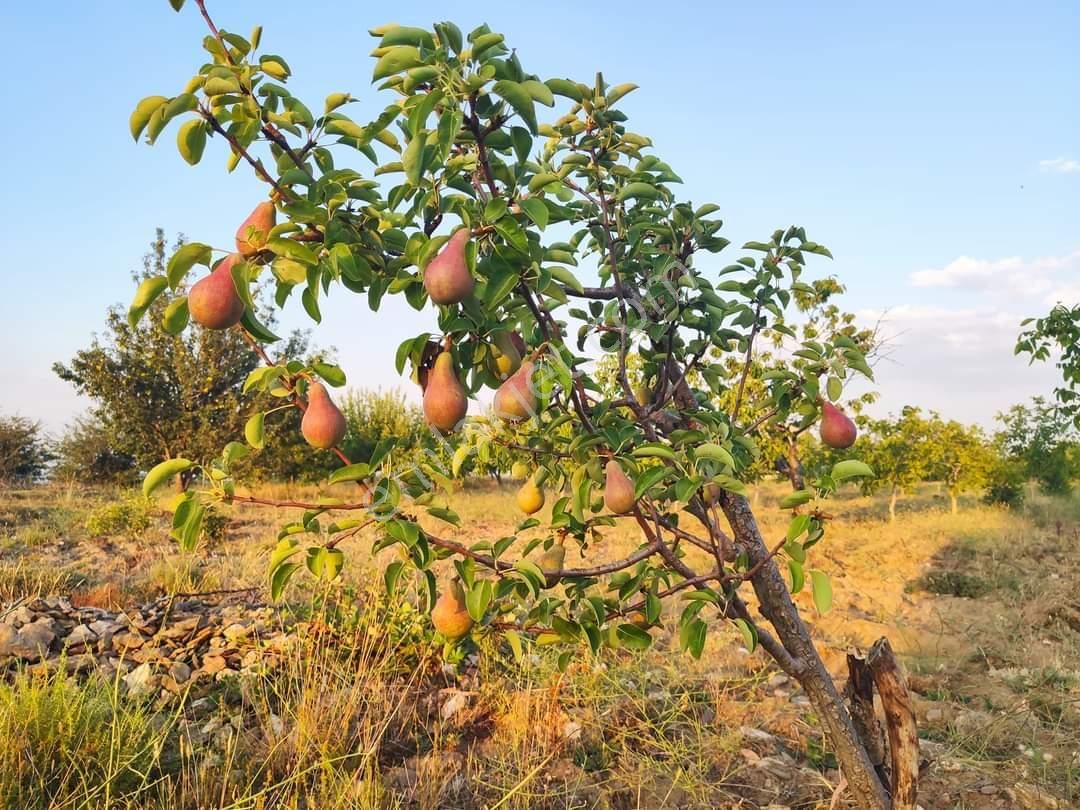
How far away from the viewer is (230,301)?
3.92 ft

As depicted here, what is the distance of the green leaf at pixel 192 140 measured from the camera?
51.8 inches

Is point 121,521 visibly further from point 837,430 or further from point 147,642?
point 837,430

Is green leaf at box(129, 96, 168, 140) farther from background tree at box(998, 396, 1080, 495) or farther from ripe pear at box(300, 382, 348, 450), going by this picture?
background tree at box(998, 396, 1080, 495)

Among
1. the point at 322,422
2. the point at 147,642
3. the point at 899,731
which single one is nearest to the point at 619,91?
the point at 322,422

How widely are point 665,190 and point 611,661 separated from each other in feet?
9.61

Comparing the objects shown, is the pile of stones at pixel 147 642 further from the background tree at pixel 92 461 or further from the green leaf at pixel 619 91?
the background tree at pixel 92 461

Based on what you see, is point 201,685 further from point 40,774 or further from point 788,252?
point 788,252

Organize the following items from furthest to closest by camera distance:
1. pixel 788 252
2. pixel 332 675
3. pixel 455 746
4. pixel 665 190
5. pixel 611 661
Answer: pixel 611 661 < pixel 332 675 < pixel 455 746 < pixel 788 252 < pixel 665 190

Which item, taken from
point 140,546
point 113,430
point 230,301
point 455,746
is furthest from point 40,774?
point 113,430

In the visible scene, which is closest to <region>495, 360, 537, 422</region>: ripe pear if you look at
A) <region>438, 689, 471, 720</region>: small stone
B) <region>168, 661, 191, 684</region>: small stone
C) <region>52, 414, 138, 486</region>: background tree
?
<region>438, 689, 471, 720</region>: small stone

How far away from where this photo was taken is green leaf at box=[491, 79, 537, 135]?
122cm

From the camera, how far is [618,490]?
59.2 inches

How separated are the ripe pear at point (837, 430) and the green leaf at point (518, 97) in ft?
3.88

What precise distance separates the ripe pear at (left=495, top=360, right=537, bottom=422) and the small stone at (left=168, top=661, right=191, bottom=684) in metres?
3.20
